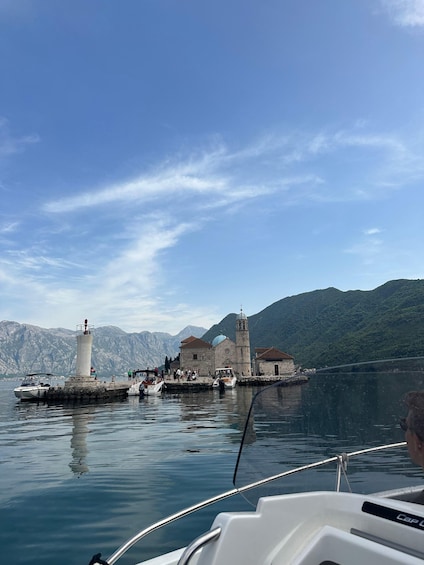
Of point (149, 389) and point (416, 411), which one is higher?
point (416, 411)

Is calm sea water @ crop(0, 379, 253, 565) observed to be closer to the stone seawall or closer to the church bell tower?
the stone seawall

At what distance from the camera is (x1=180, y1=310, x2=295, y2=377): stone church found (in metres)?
82.5

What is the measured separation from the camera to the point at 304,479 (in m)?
2.79

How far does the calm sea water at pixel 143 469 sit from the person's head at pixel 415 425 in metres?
0.09

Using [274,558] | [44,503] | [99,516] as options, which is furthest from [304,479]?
[44,503]

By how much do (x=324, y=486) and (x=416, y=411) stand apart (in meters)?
0.86

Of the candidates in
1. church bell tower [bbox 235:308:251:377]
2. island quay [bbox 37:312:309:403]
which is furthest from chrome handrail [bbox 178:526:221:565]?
church bell tower [bbox 235:308:251:377]

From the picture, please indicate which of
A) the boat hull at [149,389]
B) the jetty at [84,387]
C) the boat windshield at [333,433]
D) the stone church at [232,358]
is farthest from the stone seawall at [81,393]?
the boat windshield at [333,433]

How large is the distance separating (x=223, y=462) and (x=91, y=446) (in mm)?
5801

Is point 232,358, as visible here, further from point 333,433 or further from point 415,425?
point 415,425

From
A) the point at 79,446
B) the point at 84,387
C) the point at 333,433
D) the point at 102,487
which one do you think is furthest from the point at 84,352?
the point at 333,433

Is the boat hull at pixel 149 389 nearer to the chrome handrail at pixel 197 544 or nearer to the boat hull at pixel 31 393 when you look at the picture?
the boat hull at pixel 31 393

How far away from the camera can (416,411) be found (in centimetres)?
238

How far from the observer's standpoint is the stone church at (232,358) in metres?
82.5
